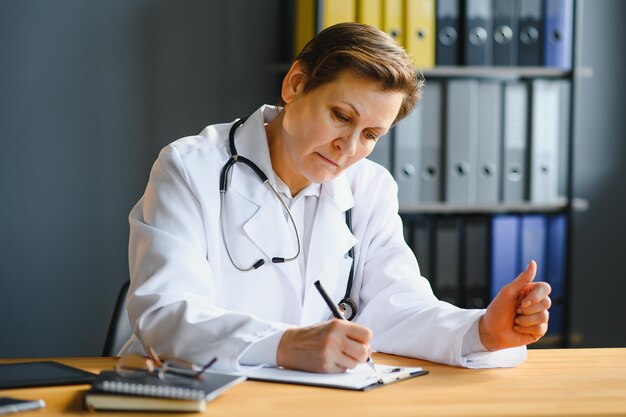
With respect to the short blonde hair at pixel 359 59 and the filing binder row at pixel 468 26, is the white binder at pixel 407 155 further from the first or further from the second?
the short blonde hair at pixel 359 59

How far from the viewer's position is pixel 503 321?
1648mm

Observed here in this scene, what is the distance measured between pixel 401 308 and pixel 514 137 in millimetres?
1387

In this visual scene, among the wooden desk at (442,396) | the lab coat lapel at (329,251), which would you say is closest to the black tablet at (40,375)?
the wooden desk at (442,396)

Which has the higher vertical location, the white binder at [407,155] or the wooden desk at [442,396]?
the white binder at [407,155]

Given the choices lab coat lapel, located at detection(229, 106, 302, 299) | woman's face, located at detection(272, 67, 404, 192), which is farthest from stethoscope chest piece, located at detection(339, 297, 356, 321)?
woman's face, located at detection(272, 67, 404, 192)

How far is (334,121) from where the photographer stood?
1762mm

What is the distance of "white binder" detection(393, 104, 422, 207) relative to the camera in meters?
3.02

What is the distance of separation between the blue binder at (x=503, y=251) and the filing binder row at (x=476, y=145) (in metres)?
0.08

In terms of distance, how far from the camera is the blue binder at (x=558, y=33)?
3051 mm

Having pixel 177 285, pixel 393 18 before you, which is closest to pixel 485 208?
pixel 393 18

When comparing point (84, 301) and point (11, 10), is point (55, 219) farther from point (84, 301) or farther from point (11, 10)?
point (11, 10)

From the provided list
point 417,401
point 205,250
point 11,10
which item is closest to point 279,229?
point 205,250

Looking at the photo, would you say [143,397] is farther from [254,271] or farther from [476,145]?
[476,145]

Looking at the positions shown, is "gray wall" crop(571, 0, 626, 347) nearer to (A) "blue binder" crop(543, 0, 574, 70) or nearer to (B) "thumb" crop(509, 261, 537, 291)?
(A) "blue binder" crop(543, 0, 574, 70)
